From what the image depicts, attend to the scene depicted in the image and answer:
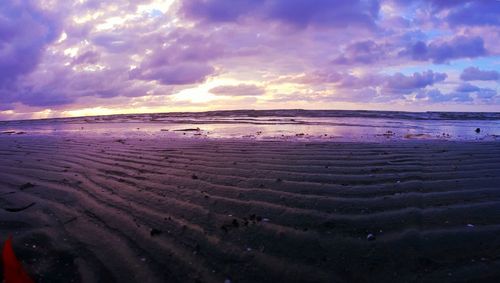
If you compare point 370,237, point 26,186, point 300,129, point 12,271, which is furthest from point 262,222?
point 300,129

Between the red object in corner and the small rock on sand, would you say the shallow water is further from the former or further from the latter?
the red object in corner

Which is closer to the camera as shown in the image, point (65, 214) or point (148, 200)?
point (65, 214)

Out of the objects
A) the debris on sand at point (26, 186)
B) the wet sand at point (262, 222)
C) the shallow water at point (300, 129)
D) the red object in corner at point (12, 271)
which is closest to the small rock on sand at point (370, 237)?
the wet sand at point (262, 222)

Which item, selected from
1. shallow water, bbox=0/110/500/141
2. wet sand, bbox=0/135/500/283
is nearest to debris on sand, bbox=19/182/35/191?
wet sand, bbox=0/135/500/283

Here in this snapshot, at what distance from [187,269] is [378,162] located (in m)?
4.27

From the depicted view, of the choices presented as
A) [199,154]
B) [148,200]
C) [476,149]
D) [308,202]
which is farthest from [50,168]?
[476,149]

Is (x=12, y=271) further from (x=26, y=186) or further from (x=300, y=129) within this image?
(x=300, y=129)

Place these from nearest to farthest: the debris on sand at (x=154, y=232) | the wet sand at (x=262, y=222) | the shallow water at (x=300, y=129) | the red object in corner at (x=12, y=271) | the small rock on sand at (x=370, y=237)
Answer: the red object in corner at (x=12, y=271), the wet sand at (x=262, y=222), the small rock on sand at (x=370, y=237), the debris on sand at (x=154, y=232), the shallow water at (x=300, y=129)

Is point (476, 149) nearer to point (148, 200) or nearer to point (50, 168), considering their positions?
point (148, 200)

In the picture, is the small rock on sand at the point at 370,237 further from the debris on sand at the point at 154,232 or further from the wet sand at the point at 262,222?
the debris on sand at the point at 154,232

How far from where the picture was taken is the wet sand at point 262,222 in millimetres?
2643

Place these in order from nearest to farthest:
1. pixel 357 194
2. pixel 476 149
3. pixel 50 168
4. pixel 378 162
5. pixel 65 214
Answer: pixel 65 214 → pixel 357 194 → pixel 378 162 → pixel 50 168 → pixel 476 149

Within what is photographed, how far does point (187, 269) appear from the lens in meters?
2.67

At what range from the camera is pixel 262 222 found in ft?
11.1
